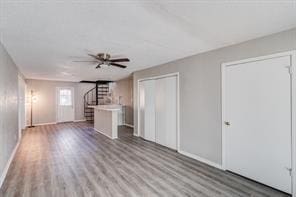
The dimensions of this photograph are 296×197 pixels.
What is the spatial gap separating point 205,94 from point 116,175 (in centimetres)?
250

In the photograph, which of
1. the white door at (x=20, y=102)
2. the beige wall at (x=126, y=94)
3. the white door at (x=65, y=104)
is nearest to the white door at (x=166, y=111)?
the beige wall at (x=126, y=94)

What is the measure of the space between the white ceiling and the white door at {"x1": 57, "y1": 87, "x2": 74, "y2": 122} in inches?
258

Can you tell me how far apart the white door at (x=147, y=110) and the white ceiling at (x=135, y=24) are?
2262mm

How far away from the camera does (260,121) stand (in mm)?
2990

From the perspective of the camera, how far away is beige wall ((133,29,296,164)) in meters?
3.22

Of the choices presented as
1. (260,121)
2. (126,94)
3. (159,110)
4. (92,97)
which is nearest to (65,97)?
(92,97)

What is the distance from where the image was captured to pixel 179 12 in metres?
2.19

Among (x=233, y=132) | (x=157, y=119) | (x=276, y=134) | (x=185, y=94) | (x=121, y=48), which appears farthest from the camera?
(x=157, y=119)

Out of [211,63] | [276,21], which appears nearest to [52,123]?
[211,63]

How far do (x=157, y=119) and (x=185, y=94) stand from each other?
1.51 m

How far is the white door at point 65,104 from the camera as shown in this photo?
992 cm

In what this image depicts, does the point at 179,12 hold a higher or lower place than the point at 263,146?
higher

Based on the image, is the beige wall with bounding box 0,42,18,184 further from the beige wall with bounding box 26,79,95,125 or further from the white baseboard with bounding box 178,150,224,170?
the beige wall with bounding box 26,79,95,125

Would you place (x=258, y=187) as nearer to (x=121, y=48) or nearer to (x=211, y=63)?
(x=211, y=63)
